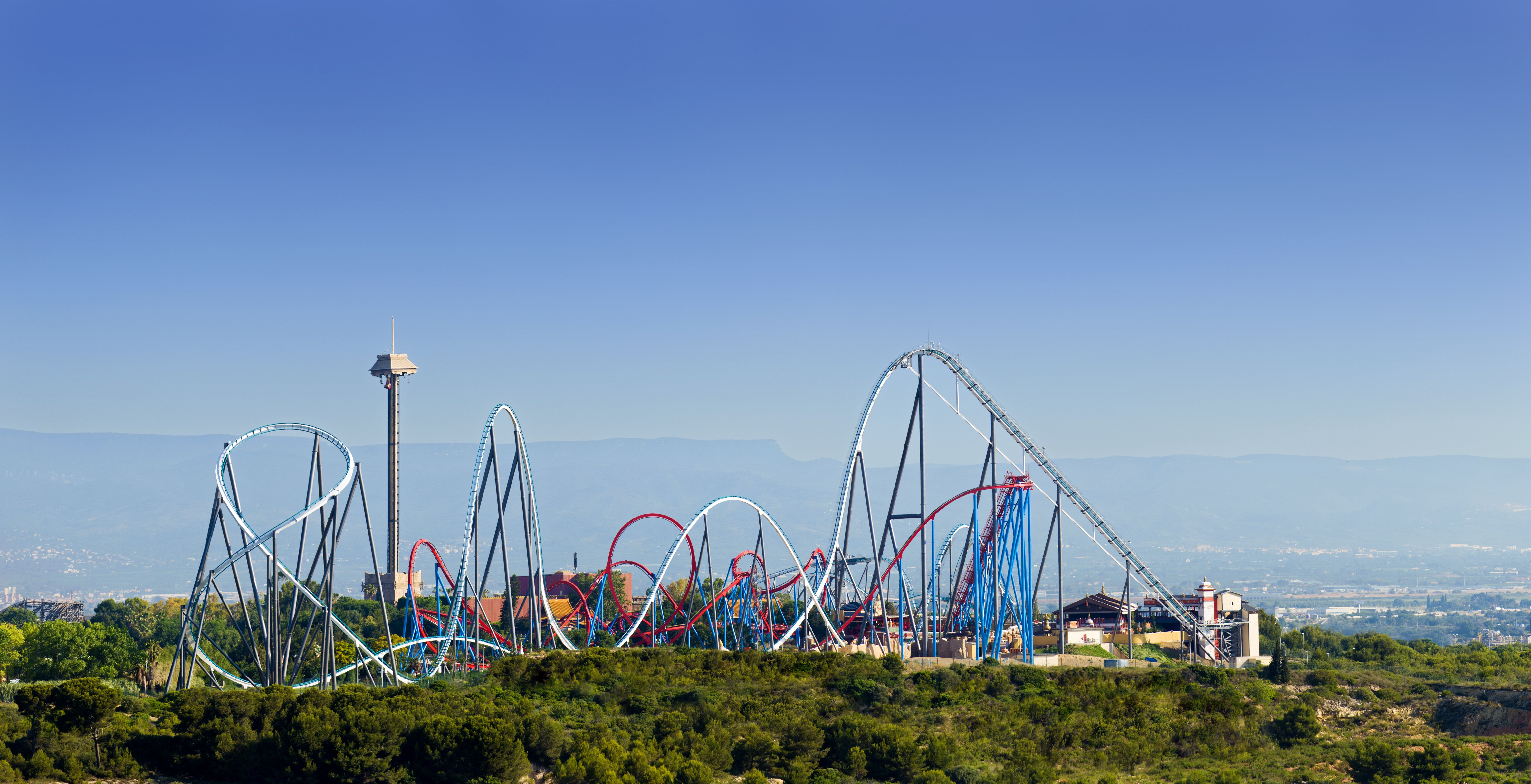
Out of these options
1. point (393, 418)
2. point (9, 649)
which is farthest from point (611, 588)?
point (9, 649)

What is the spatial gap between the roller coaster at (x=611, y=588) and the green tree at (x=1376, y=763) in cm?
1529

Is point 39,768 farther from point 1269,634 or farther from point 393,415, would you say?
point 1269,634

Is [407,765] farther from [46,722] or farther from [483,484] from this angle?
[483,484]

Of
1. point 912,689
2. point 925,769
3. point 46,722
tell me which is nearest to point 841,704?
point 912,689

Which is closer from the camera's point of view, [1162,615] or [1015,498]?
[1015,498]

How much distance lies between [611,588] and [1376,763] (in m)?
31.9

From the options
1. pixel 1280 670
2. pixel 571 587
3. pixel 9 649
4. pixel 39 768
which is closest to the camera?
pixel 39 768

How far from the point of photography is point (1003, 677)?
41.5 metres

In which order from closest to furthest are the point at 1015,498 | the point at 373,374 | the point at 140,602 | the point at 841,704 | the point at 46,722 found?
the point at 46,722 → the point at 841,704 → the point at 1015,498 → the point at 373,374 → the point at 140,602

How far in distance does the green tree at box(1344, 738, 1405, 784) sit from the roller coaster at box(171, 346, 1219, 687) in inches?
602

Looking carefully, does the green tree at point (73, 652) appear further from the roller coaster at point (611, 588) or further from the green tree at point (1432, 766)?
the green tree at point (1432, 766)

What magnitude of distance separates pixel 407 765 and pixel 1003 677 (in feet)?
57.1

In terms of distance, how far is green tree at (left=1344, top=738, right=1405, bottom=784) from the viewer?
33.9 m

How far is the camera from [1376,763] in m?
34.3
